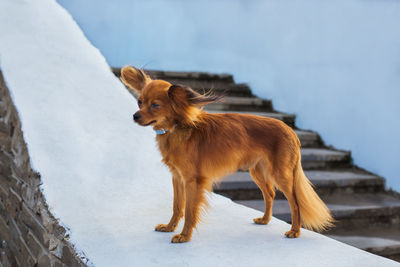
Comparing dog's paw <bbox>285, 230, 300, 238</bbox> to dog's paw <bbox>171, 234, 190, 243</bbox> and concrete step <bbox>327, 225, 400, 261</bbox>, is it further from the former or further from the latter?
concrete step <bbox>327, 225, 400, 261</bbox>

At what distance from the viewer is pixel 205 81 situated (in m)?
4.18

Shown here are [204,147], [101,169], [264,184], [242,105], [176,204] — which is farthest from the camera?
[242,105]

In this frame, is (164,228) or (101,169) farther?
(101,169)

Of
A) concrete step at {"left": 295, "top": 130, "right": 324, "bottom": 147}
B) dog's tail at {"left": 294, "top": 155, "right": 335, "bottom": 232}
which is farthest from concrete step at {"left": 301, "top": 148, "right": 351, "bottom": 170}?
dog's tail at {"left": 294, "top": 155, "right": 335, "bottom": 232}

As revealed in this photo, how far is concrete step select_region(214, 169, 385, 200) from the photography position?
254 cm

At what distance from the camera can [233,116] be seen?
1.65 metres

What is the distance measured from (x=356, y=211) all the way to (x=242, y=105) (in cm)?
155

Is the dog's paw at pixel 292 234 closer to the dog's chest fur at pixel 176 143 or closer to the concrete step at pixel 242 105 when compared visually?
the dog's chest fur at pixel 176 143

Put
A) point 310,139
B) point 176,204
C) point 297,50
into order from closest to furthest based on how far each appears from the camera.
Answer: point 176,204
point 310,139
point 297,50

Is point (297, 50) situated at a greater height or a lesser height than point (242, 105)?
greater

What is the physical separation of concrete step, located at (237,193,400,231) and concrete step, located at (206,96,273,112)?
1222 mm

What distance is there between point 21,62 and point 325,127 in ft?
7.78

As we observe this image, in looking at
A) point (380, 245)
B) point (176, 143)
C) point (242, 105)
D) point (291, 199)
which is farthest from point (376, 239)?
point (242, 105)

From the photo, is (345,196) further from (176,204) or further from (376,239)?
(176,204)
